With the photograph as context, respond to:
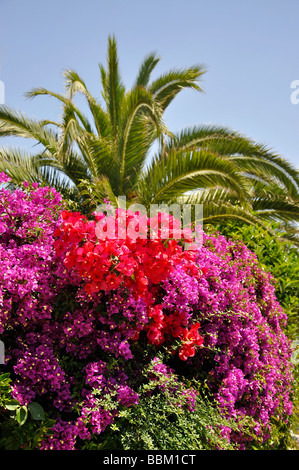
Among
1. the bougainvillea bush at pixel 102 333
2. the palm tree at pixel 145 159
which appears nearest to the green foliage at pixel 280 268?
the palm tree at pixel 145 159

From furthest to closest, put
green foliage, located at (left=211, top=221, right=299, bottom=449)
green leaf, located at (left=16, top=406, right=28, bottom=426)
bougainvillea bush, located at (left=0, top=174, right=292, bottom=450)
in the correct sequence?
green foliage, located at (left=211, top=221, right=299, bottom=449), bougainvillea bush, located at (left=0, top=174, right=292, bottom=450), green leaf, located at (left=16, top=406, right=28, bottom=426)

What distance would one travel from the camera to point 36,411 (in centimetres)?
203

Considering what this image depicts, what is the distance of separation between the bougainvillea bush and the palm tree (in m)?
2.31

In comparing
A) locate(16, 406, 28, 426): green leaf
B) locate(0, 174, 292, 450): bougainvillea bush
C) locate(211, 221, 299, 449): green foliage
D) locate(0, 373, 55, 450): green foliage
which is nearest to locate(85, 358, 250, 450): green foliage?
locate(0, 174, 292, 450): bougainvillea bush

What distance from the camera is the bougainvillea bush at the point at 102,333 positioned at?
2.15 metres

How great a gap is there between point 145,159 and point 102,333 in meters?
5.56

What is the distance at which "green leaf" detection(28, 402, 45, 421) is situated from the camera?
201 cm

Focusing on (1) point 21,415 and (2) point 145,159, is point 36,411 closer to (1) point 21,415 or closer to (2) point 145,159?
(1) point 21,415

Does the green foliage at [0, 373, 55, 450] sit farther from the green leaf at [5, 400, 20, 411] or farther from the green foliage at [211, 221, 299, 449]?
the green foliage at [211, 221, 299, 449]

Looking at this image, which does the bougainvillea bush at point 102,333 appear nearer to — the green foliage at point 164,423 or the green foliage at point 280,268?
the green foliage at point 164,423

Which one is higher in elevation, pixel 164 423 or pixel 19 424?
pixel 19 424

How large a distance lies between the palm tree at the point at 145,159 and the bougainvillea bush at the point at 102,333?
7.58 ft

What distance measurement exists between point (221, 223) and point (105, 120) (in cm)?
386

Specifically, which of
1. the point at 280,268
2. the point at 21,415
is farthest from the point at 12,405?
the point at 280,268
